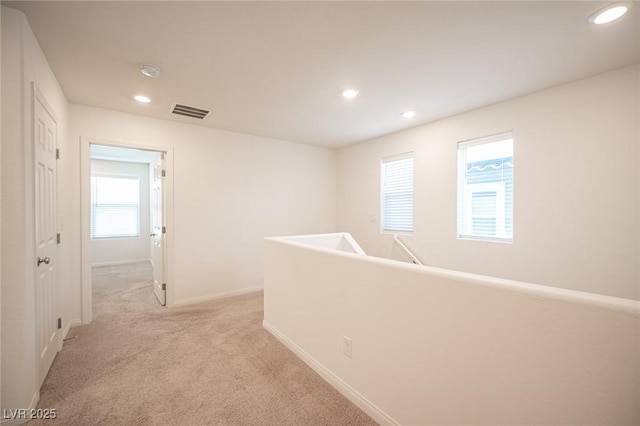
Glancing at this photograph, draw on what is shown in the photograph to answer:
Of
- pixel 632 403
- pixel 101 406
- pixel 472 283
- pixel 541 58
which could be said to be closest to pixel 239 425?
pixel 101 406

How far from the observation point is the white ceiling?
166 cm

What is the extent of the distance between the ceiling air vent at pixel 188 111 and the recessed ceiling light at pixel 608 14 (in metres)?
3.54

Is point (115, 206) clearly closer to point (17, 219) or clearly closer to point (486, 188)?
point (17, 219)

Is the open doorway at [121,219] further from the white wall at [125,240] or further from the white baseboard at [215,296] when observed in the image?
the white baseboard at [215,296]

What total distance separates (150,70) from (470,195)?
371 centimetres

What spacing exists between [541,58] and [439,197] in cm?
180

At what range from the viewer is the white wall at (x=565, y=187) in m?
2.28

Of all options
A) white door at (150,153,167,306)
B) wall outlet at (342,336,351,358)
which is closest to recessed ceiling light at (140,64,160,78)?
white door at (150,153,167,306)

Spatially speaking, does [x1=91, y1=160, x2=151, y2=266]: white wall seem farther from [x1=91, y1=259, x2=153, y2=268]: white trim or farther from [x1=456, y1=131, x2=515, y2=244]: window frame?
[x1=456, y1=131, x2=515, y2=244]: window frame

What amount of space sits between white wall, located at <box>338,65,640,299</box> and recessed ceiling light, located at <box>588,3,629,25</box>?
3.00 feet

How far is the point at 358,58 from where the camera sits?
2162mm

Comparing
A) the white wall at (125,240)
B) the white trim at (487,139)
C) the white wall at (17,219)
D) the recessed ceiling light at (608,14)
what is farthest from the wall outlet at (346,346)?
the white wall at (125,240)

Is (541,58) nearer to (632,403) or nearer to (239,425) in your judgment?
(632,403)

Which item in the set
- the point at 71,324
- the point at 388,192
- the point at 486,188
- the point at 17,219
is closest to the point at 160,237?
the point at 71,324
